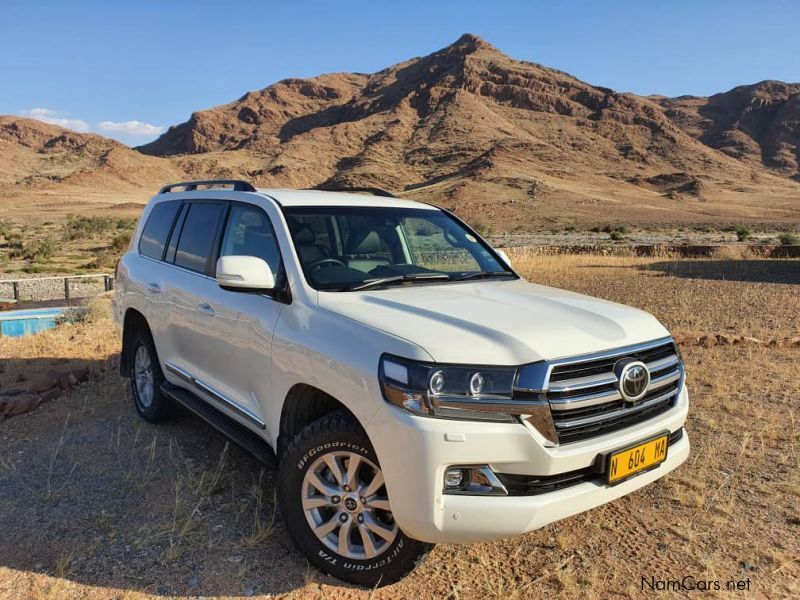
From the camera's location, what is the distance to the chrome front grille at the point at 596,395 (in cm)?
269

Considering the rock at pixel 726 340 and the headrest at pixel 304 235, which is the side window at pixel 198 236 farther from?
the rock at pixel 726 340

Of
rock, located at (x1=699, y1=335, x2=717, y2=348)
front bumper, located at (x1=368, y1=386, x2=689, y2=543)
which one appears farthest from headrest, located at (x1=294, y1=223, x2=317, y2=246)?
rock, located at (x1=699, y1=335, x2=717, y2=348)

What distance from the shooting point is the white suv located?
2.61 metres

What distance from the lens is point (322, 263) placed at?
3666mm

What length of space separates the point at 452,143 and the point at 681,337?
104m

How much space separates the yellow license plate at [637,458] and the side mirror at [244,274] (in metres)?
1.91

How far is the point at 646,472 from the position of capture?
3043 millimetres

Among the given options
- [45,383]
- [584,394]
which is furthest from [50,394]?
[584,394]

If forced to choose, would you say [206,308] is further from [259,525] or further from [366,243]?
[259,525]

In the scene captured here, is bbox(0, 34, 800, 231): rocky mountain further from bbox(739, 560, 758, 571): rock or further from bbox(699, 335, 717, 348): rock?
bbox(739, 560, 758, 571): rock

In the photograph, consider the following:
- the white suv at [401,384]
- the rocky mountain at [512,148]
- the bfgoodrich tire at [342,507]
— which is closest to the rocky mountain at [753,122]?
the rocky mountain at [512,148]

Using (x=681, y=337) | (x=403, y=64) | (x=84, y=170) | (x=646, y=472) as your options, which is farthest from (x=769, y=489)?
(x=403, y=64)

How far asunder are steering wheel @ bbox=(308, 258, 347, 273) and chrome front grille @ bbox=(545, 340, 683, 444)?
152 centimetres

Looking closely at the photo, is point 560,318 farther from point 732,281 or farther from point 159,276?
point 732,281
